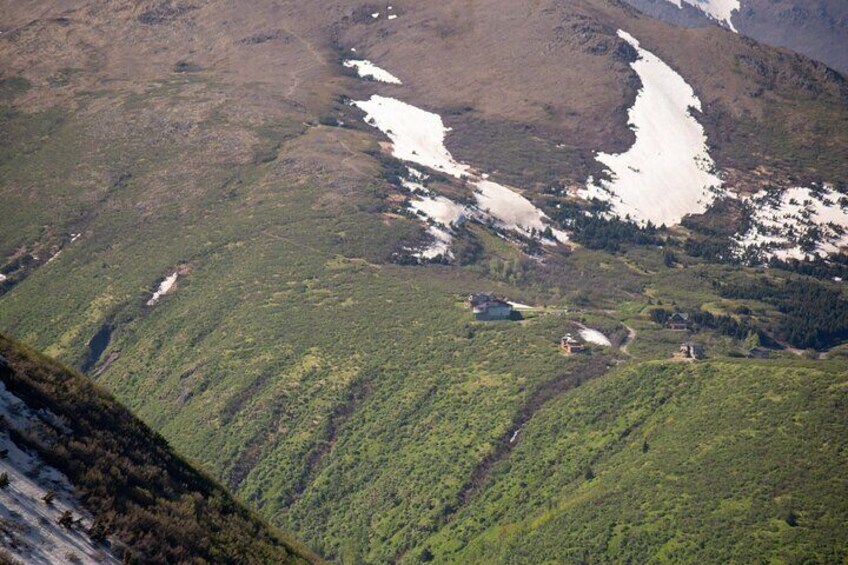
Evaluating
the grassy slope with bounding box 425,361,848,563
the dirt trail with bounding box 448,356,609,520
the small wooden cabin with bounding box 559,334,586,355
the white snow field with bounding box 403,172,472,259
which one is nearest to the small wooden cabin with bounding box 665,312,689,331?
the small wooden cabin with bounding box 559,334,586,355

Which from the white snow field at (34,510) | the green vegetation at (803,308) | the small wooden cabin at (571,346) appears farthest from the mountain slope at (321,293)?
the white snow field at (34,510)

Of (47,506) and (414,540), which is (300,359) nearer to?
(414,540)

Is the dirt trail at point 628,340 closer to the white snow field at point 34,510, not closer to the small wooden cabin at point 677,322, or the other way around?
the small wooden cabin at point 677,322

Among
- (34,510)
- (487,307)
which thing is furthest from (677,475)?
(34,510)

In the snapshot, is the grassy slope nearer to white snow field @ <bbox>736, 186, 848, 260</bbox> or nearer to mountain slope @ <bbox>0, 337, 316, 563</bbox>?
mountain slope @ <bbox>0, 337, 316, 563</bbox>

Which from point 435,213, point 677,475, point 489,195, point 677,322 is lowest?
point 489,195

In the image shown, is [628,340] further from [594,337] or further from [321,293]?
[321,293]

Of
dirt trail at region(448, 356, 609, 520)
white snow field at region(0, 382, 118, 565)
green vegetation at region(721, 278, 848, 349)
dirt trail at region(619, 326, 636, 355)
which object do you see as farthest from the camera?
green vegetation at region(721, 278, 848, 349)

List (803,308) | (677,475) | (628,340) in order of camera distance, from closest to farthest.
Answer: (677,475) → (628,340) → (803,308)
